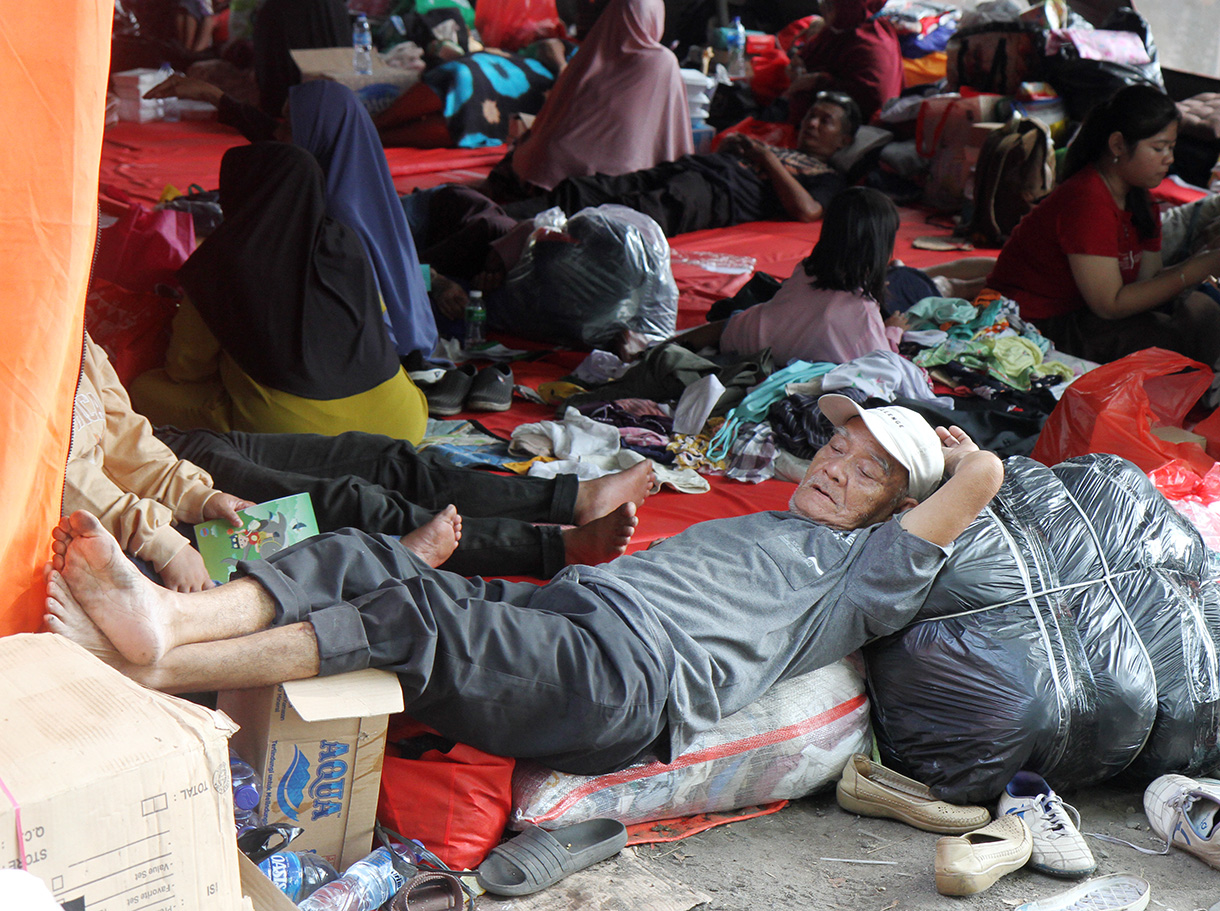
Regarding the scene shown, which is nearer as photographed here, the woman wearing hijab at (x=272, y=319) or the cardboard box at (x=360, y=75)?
the woman wearing hijab at (x=272, y=319)

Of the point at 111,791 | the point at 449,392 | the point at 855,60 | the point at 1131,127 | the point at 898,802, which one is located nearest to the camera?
the point at 111,791

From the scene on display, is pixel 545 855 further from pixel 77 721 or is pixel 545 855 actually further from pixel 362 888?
pixel 77 721

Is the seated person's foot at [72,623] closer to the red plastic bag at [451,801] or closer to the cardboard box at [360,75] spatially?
the red plastic bag at [451,801]

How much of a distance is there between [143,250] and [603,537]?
1.78 m

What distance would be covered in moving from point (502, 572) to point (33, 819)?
4.81 ft

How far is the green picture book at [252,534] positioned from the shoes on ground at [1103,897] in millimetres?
1465

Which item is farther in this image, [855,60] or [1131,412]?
[855,60]

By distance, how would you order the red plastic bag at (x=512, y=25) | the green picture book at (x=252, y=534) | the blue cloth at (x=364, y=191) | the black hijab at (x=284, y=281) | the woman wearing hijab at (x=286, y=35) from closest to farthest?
the green picture book at (x=252, y=534), the black hijab at (x=284, y=281), the blue cloth at (x=364, y=191), the woman wearing hijab at (x=286, y=35), the red plastic bag at (x=512, y=25)

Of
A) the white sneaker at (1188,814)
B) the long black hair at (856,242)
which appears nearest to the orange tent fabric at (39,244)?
the white sneaker at (1188,814)

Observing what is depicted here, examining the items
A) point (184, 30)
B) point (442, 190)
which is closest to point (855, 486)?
point (442, 190)

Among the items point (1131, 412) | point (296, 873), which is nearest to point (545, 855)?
point (296, 873)

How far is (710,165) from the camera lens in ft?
18.3

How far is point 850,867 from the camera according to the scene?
1.87m

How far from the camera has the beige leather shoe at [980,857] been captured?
175 centimetres
